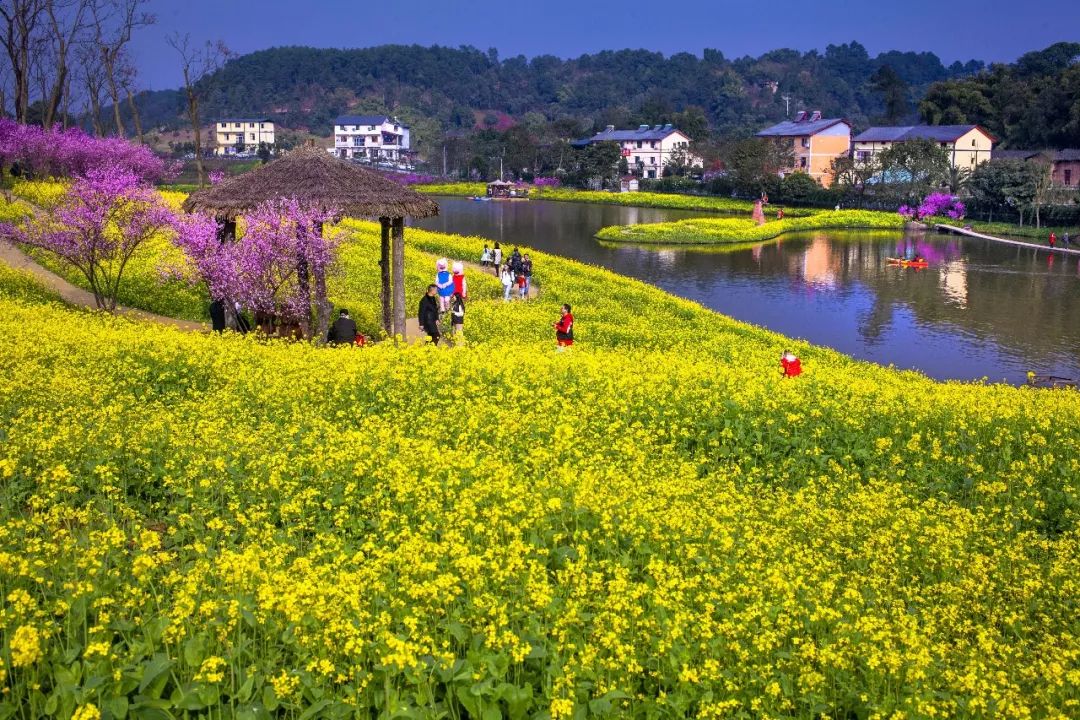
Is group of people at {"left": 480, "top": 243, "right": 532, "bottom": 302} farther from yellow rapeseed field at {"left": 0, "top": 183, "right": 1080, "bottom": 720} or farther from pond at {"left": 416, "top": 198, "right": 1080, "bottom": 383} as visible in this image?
yellow rapeseed field at {"left": 0, "top": 183, "right": 1080, "bottom": 720}

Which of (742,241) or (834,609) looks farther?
(742,241)

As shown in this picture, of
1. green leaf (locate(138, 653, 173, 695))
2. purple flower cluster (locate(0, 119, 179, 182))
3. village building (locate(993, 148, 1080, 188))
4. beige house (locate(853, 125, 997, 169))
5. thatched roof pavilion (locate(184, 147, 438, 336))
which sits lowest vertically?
green leaf (locate(138, 653, 173, 695))

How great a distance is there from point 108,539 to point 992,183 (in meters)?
69.6

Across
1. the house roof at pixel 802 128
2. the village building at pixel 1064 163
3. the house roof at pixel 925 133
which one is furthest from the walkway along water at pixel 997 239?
the house roof at pixel 802 128

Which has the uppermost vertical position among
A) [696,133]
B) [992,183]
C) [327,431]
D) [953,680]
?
[696,133]

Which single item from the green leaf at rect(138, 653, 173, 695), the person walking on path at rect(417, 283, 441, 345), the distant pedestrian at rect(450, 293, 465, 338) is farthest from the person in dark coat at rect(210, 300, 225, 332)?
the green leaf at rect(138, 653, 173, 695)

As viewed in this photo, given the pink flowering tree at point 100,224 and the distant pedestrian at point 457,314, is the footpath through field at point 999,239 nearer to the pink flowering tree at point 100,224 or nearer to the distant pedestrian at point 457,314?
the distant pedestrian at point 457,314

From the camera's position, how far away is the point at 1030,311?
1304 inches

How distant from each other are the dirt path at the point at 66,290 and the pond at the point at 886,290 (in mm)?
18035

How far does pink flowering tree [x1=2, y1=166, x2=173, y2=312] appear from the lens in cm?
1991

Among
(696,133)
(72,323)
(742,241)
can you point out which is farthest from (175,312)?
(696,133)

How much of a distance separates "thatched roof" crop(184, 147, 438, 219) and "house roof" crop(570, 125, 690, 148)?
99.6 meters

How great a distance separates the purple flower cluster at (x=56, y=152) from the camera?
41844mm

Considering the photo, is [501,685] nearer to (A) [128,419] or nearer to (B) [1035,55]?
(A) [128,419]
